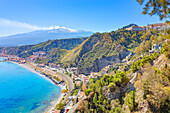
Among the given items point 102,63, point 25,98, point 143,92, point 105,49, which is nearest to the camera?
point 143,92

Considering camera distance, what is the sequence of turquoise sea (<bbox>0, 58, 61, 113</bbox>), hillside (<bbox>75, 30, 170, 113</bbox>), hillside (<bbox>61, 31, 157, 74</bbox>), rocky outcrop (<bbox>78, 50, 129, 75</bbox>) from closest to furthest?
hillside (<bbox>75, 30, 170, 113</bbox>) < turquoise sea (<bbox>0, 58, 61, 113</bbox>) < rocky outcrop (<bbox>78, 50, 129, 75</bbox>) < hillside (<bbox>61, 31, 157, 74</bbox>)

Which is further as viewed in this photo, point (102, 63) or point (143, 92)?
point (102, 63)

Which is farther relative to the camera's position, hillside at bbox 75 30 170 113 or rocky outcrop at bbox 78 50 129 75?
rocky outcrop at bbox 78 50 129 75

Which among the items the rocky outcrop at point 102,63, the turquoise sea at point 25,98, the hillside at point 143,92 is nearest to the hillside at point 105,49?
the rocky outcrop at point 102,63

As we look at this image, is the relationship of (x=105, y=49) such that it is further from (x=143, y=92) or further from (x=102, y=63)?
(x=143, y=92)

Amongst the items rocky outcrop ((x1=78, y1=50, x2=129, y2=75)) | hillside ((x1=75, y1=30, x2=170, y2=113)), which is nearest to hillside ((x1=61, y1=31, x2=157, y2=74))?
rocky outcrop ((x1=78, y1=50, x2=129, y2=75))

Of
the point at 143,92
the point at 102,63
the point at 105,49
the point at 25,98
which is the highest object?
the point at 105,49

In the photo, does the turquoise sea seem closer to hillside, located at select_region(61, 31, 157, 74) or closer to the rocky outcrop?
the rocky outcrop

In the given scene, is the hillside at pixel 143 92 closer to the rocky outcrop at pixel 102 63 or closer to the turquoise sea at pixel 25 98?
the turquoise sea at pixel 25 98

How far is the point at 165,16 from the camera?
13.6ft

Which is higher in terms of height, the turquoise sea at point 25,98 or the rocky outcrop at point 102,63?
the rocky outcrop at point 102,63

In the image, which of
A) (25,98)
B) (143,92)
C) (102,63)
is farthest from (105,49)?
(143,92)

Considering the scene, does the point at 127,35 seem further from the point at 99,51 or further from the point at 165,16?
the point at 165,16

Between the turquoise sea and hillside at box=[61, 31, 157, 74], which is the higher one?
hillside at box=[61, 31, 157, 74]
